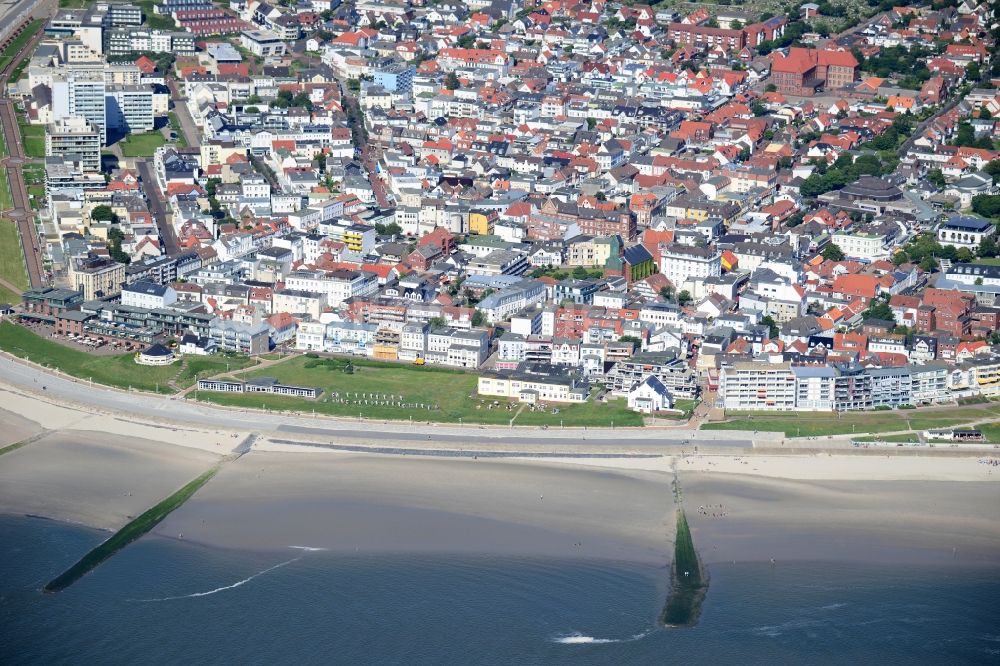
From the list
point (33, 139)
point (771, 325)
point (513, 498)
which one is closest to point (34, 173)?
point (33, 139)

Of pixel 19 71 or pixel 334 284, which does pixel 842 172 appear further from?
pixel 19 71

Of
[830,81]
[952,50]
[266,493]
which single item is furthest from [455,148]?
[266,493]

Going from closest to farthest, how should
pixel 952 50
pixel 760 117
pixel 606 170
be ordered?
pixel 606 170 < pixel 760 117 < pixel 952 50

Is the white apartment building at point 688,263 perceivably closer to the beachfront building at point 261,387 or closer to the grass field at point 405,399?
the grass field at point 405,399

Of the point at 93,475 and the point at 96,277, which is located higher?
the point at 96,277

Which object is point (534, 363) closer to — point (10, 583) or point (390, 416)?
point (390, 416)

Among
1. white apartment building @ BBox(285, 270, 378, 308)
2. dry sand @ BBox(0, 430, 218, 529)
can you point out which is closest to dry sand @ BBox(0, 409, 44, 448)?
dry sand @ BBox(0, 430, 218, 529)
